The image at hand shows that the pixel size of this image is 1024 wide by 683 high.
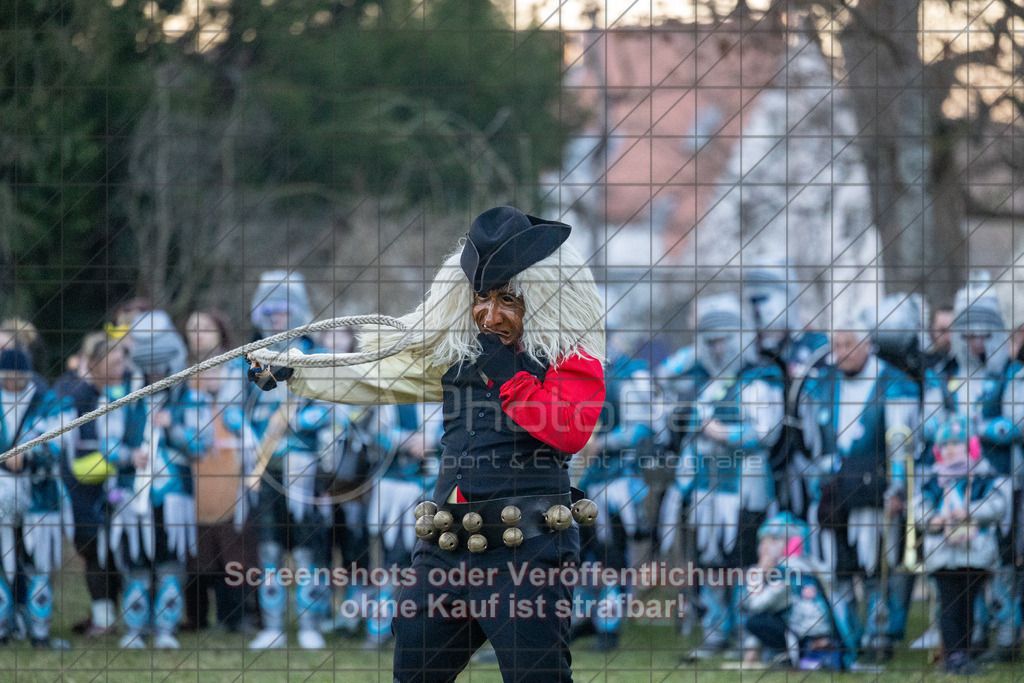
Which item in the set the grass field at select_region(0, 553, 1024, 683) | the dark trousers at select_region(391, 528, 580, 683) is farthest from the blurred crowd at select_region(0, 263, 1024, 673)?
the dark trousers at select_region(391, 528, 580, 683)

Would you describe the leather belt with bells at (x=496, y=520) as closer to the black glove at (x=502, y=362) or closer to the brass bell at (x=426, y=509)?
the brass bell at (x=426, y=509)

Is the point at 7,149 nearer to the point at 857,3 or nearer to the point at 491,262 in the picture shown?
the point at 491,262

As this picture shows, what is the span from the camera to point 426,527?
271cm

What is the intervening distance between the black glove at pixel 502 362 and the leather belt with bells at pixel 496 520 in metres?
0.32

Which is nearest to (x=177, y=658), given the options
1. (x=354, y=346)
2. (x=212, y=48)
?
(x=354, y=346)

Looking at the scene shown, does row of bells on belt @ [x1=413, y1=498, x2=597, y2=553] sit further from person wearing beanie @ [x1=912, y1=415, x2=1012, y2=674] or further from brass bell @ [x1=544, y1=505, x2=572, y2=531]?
person wearing beanie @ [x1=912, y1=415, x2=1012, y2=674]

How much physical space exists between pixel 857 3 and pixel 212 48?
15.2 feet

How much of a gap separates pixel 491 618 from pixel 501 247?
0.92 metres

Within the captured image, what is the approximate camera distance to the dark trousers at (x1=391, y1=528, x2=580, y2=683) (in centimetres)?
262

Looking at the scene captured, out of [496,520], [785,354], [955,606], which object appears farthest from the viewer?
[785,354]

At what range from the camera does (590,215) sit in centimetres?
759

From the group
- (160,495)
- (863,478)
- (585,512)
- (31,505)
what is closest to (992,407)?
(863,478)

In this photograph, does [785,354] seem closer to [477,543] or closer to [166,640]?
[477,543]

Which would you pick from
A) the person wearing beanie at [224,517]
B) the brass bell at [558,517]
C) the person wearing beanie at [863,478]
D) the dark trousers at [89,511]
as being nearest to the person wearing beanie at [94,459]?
the dark trousers at [89,511]
